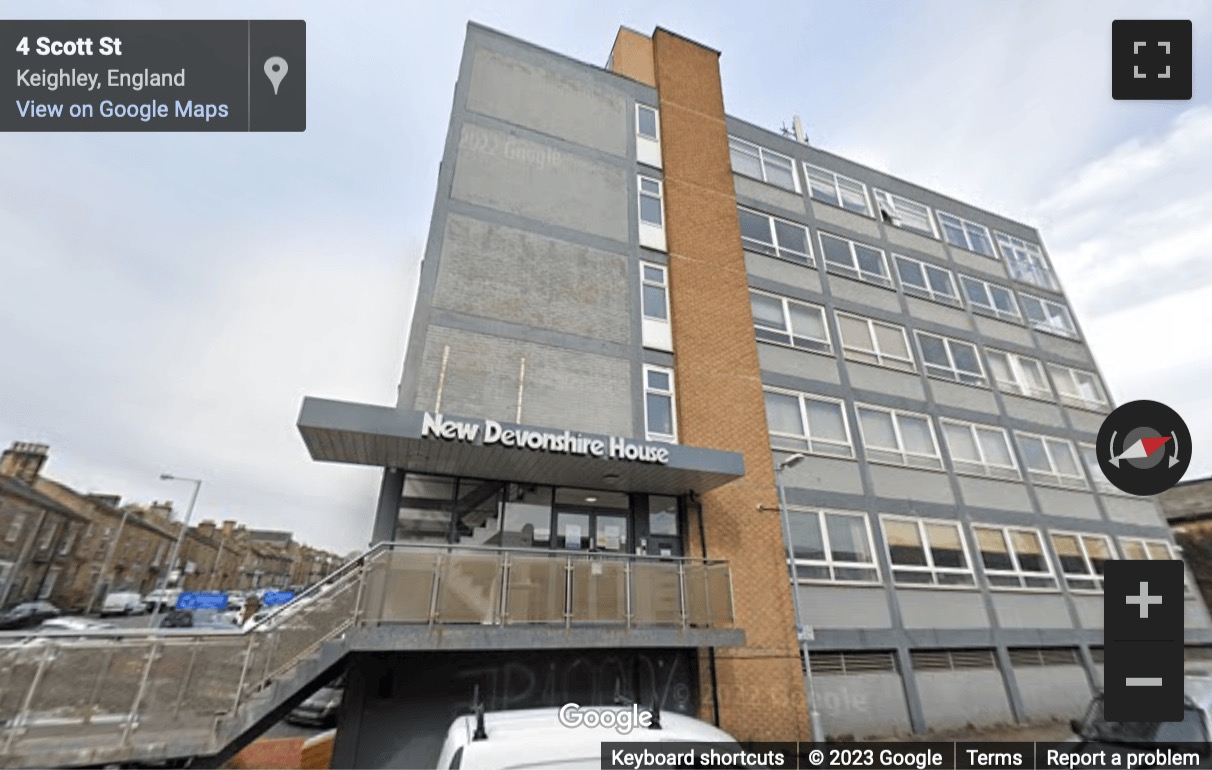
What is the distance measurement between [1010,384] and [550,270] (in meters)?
16.6

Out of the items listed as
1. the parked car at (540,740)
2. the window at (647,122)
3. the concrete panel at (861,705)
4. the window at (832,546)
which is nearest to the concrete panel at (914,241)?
the window at (647,122)

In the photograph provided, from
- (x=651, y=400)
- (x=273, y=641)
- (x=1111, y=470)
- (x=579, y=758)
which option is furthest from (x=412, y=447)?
(x=1111, y=470)

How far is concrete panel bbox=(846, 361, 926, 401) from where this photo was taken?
15.0 metres

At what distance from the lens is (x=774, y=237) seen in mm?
16531

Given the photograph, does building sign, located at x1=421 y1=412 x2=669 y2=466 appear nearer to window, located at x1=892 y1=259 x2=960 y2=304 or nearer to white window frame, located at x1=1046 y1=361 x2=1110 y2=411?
window, located at x1=892 y1=259 x2=960 y2=304

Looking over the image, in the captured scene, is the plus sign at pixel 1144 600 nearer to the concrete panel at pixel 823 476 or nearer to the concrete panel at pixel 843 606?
the concrete panel at pixel 843 606

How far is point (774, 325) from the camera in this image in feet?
48.4

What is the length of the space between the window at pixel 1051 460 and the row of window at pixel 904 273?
16.6 ft

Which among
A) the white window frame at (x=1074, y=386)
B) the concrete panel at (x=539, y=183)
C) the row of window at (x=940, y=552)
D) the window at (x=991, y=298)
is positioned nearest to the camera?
the row of window at (x=940, y=552)

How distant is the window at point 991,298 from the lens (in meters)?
19.5

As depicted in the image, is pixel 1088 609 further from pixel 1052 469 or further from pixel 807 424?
pixel 807 424

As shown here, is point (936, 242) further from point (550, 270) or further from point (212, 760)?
point (212, 760)

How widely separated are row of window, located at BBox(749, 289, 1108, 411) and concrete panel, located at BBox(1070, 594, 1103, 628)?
653 cm

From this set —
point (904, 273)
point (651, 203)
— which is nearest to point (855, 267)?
point (904, 273)
